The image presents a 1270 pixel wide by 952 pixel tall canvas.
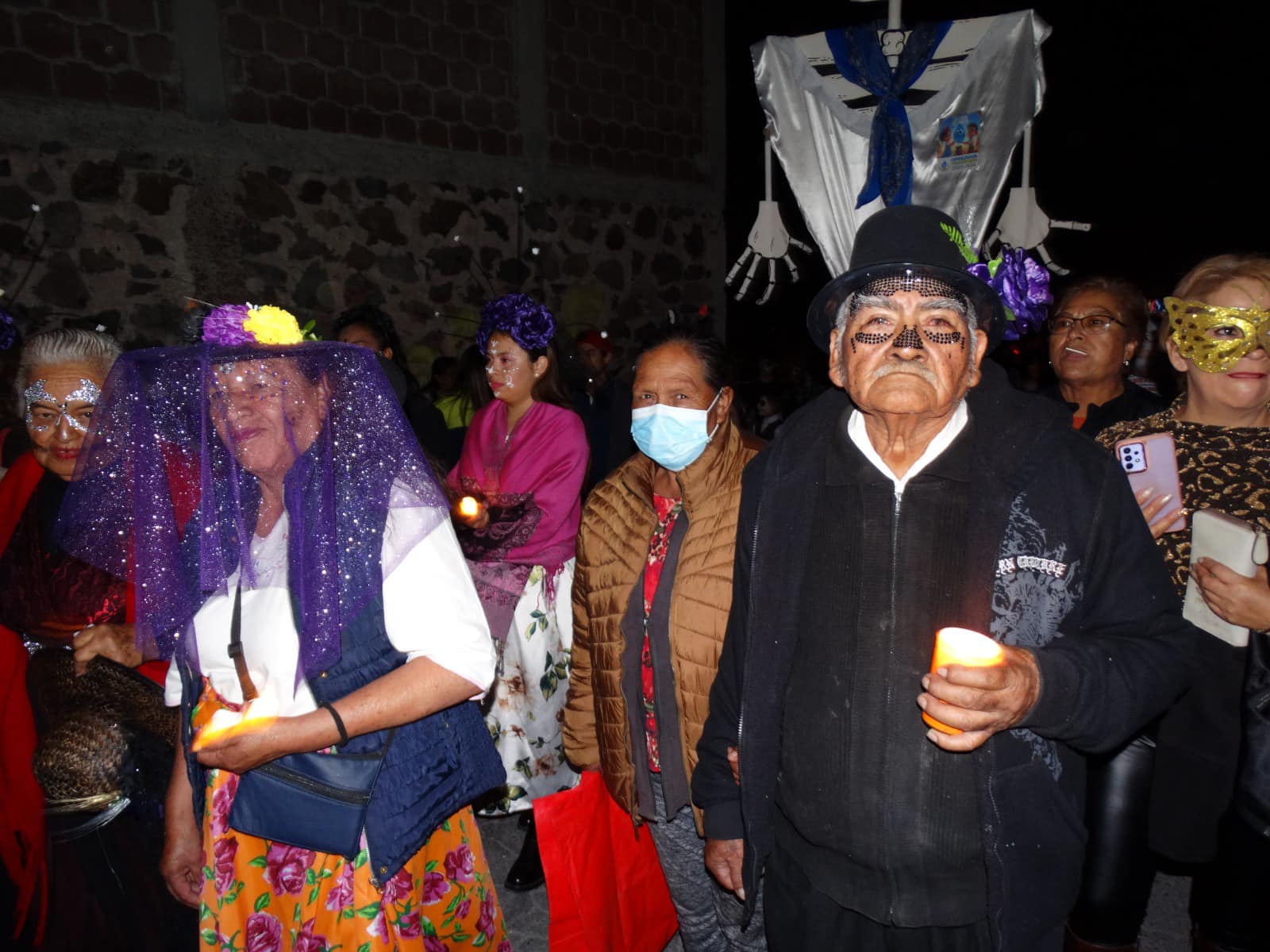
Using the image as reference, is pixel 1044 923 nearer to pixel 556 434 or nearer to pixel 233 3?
pixel 556 434

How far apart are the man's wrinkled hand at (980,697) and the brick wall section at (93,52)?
749 cm

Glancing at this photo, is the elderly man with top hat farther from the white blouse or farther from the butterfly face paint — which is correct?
the white blouse

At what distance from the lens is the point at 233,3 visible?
662 centimetres

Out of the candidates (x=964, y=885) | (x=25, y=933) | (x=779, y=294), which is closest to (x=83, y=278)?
(x=25, y=933)

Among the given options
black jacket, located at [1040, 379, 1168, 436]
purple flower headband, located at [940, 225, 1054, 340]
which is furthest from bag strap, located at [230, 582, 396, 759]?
black jacket, located at [1040, 379, 1168, 436]

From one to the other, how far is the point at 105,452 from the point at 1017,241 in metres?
4.23

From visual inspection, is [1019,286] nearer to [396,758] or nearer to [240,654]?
[396,758]

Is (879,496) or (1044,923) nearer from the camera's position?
(1044,923)

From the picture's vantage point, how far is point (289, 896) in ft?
6.29

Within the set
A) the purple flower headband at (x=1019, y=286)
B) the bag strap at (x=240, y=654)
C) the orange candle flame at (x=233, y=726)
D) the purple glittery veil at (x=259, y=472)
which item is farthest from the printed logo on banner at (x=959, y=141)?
the orange candle flame at (x=233, y=726)

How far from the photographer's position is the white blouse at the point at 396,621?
184 cm

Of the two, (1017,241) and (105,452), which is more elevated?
(1017,241)

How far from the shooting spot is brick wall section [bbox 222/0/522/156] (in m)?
6.79

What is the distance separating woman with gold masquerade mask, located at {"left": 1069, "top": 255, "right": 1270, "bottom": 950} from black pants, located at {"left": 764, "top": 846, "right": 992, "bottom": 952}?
100cm
